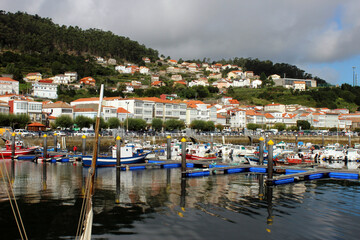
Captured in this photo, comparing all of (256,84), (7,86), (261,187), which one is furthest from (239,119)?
(261,187)

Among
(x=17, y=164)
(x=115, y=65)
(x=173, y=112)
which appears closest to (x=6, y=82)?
(x=173, y=112)

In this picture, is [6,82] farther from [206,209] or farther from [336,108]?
[336,108]

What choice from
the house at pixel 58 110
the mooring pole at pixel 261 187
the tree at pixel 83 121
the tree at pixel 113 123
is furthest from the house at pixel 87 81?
the mooring pole at pixel 261 187

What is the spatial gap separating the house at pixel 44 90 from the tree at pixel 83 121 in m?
34.1

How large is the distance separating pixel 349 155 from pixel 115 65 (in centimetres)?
14285

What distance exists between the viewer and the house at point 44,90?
103469 millimetres

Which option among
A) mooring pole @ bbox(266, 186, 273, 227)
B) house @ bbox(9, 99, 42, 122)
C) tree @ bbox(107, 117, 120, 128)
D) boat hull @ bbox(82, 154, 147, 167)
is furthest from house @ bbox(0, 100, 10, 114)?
mooring pole @ bbox(266, 186, 273, 227)

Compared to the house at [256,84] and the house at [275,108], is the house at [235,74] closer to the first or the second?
the house at [256,84]

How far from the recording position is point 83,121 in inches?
2970

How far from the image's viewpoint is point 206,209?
19.5 meters

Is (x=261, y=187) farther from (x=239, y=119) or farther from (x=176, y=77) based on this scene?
(x=176, y=77)

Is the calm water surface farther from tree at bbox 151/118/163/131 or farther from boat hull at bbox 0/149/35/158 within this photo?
tree at bbox 151/118/163/131

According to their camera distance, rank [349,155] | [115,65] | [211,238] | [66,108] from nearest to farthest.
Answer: [211,238], [349,155], [66,108], [115,65]

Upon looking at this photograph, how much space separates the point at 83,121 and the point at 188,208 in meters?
59.7
